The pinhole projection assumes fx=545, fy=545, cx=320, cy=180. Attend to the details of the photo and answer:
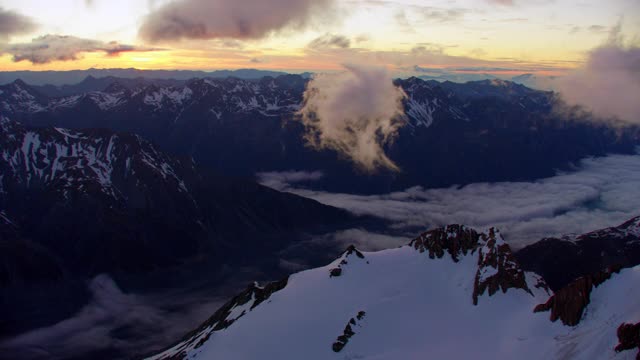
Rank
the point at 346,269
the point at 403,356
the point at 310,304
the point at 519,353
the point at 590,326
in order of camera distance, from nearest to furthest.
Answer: the point at 590,326 → the point at 519,353 → the point at 403,356 → the point at 310,304 → the point at 346,269

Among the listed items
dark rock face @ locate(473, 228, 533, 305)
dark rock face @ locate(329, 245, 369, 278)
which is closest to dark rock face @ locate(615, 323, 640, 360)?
dark rock face @ locate(473, 228, 533, 305)

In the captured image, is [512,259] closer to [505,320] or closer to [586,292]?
[505,320]

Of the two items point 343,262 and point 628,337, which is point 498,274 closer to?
point 343,262

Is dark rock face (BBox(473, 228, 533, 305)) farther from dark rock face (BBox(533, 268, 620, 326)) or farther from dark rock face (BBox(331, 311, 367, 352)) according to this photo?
dark rock face (BBox(331, 311, 367, 352))

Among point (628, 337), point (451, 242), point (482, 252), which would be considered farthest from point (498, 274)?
point (628, 337)

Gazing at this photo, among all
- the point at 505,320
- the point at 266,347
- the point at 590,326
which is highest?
the point at 590,326

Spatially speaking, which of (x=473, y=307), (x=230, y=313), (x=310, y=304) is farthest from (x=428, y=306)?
(x=230, y=313)
